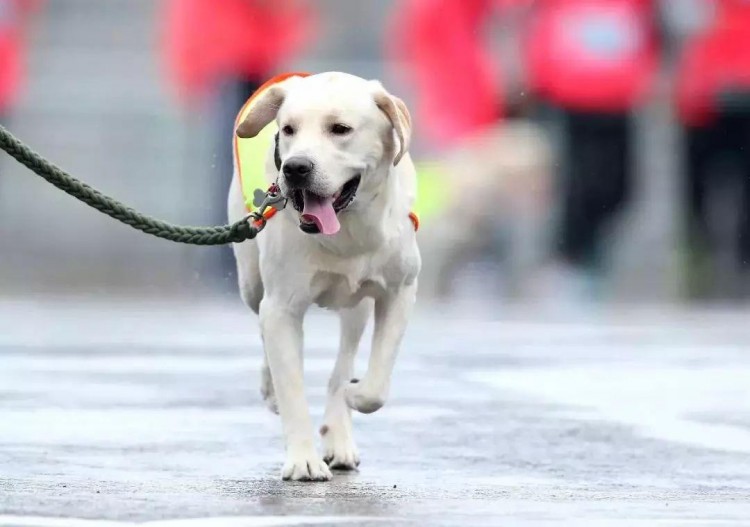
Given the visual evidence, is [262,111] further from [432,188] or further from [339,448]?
[432,188]

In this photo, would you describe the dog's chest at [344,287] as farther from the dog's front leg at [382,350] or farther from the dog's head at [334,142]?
the dog's head at [334,142]

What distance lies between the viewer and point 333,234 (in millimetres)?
7102

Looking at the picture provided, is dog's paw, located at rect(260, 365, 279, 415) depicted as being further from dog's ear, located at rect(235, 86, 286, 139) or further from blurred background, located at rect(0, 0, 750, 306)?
blurred background, located at rect(0, 0, 750, 306)

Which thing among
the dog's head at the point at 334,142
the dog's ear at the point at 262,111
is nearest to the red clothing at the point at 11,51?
the dog's ear at the point at 262,111

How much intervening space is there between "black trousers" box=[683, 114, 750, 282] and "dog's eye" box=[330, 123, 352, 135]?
20158 millimetres

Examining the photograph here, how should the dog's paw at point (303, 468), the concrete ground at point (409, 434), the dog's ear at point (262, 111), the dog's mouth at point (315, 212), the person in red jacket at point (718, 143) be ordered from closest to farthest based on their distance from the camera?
1. the concrete ground at point (409, 434)
2. the dog's mouth at point (315, 212)
3. the dog's paw at point (303, 468)
4. the dog's ear at point (262, 111)
5. the person in red jacket at point (718, 143)

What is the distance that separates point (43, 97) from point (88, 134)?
0.92 meters

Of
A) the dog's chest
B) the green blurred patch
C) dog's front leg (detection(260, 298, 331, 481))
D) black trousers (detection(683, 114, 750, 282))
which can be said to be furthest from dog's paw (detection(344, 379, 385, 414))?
black trousers (detection(683, 114, 750, 282))

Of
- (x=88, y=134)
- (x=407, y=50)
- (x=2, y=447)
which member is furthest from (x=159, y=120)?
(x=2, y=447)

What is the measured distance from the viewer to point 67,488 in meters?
6.81

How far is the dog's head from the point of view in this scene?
690 centimetres

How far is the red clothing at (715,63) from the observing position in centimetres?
2642

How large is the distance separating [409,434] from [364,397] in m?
1.61

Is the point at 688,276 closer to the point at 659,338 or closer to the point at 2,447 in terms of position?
the point at 659,338
